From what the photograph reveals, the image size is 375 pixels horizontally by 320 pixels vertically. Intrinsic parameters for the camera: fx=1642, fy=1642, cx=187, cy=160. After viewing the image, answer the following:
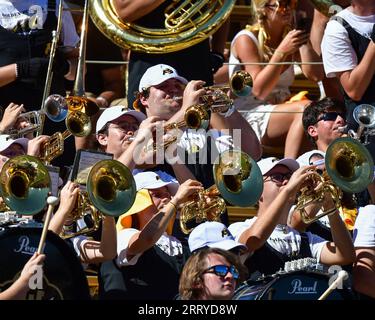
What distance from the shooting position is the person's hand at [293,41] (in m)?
10.6

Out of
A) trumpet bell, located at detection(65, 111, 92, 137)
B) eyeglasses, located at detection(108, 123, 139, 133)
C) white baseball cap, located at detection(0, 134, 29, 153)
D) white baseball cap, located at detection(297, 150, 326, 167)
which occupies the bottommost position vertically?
white baseball cap, located at detection(297, 150, 326, 167)

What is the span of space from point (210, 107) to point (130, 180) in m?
1.00

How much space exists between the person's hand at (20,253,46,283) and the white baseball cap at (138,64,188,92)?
220 centimetres

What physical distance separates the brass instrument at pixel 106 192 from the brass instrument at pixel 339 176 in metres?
0.99

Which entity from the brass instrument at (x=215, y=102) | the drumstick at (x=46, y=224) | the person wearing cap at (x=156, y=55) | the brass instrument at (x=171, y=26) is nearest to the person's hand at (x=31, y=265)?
the drumstick at (x=46, y=224)

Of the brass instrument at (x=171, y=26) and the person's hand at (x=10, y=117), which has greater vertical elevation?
the brass instrument at (x=171, y=26)

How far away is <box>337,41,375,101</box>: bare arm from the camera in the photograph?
31.7 feet

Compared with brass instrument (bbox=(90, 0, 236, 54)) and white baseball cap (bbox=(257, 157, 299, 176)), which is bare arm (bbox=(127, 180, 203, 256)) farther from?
brass instrument (bbox=(90, 0, 236, 54))

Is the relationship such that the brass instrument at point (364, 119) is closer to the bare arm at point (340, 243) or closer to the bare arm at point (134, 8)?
the bare arm at point (340, 243)

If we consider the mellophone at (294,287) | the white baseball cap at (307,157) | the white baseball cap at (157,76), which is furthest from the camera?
the white baseball cap at (157,76)

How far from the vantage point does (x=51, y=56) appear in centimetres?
1005

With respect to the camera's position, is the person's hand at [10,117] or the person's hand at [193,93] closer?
the person's hand at [193,93]

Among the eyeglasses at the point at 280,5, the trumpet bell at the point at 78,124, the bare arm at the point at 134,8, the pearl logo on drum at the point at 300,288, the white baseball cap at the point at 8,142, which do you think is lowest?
the pearl logo on drum at the point at 300,288

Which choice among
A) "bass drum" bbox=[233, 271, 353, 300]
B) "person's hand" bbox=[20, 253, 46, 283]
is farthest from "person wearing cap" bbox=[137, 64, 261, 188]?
"person's hand" bbox=[20, 253, 46, 283]
